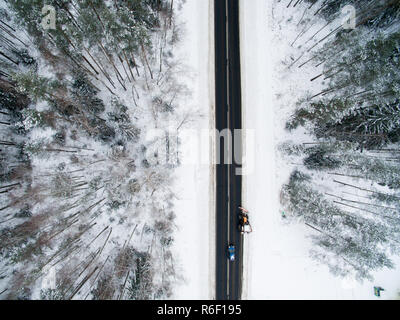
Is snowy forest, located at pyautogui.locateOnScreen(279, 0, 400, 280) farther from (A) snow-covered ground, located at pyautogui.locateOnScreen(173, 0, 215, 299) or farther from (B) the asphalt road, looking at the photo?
(A) snow-covered ground, located at pyautogui.locateOnScreen(173, 0, 215, 299)

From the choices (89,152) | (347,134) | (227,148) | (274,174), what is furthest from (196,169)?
(347,134)

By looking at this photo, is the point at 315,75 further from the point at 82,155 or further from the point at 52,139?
the point at 52,139

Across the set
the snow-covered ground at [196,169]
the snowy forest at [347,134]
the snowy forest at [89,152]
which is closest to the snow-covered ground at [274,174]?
the snowy forest at [347,134]

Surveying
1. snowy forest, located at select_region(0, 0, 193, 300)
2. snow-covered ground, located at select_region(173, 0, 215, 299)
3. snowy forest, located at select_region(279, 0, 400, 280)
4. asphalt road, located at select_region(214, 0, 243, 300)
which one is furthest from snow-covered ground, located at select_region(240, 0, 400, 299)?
snowy forest, located at select_region(0, 0, 193, 300)

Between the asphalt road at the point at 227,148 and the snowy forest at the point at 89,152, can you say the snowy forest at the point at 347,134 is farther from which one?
the snowy forest at the point at 89,152

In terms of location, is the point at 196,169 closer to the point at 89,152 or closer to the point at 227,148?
the point at 227,148

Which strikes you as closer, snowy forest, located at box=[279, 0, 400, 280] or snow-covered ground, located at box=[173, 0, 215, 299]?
snowy forest, located at box=[279, 0, 400, 280]
